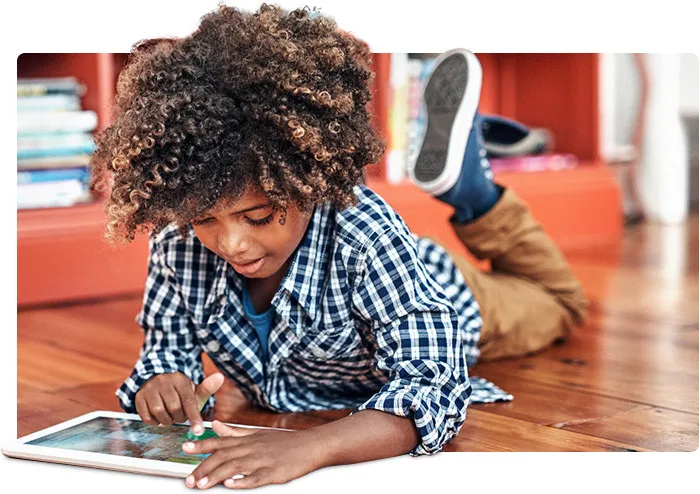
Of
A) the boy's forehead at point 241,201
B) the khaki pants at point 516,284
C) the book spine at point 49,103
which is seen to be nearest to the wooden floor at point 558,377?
the khaki pants at point 516,284

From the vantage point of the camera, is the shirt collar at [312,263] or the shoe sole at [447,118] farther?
the shoe sole at [447,118]

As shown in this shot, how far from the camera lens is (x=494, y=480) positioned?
0.97 meters

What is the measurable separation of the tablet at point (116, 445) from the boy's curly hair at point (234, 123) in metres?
0.21

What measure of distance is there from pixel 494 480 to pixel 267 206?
345 millimetres

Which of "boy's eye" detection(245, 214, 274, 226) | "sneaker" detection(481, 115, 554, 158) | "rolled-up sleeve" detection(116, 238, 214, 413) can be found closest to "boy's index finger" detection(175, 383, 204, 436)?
"rolled-up sleeve" detection(116, 238, 214, 413)

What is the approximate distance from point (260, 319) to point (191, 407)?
0.16m

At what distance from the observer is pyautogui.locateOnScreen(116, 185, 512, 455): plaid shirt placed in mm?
1053

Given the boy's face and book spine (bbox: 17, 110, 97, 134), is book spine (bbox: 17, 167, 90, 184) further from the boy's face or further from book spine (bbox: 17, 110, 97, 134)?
the boy's face

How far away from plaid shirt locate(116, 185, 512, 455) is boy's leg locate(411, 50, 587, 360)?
26cm

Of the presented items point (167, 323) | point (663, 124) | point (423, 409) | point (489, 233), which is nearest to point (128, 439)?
point (167, 323)

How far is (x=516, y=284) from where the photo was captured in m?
1.68

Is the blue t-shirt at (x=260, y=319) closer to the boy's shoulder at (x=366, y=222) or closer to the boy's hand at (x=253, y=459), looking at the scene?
the boy's shoulder at (x=366, y=222)

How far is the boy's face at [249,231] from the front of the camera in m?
1.00

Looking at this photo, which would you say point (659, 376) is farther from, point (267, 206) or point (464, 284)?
point (267, 206)
